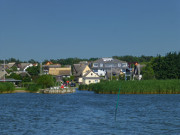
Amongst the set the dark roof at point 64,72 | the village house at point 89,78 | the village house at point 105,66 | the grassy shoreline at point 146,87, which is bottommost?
the grassy shoreline at point 146,87

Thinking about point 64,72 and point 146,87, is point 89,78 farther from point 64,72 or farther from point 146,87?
point 146,87

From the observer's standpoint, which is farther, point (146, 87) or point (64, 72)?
point (64, 72)

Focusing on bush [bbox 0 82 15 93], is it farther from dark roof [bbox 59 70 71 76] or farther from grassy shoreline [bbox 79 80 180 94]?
dark roof [bbox 59 70 71 76]

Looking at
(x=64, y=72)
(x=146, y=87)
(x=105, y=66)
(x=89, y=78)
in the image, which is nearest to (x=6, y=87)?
(x=146, y=87)

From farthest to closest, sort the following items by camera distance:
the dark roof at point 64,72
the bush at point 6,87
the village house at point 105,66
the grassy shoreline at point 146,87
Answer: the village house at point 105,66, the dark roof at point 64,72, the bush at point 6,87, the grassy shoreline at point 146,87

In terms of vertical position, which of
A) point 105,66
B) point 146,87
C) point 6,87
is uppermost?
point 105,66

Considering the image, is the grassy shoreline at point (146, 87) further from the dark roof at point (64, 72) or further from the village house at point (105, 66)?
the village house at point (105, 66)

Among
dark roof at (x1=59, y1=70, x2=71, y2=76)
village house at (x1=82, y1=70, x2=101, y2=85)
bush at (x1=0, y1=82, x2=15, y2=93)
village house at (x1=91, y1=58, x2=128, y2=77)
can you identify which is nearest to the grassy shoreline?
bush at (x1=0, y1=82, x2=15, y2=93)

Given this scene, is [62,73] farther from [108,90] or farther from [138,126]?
[138,126]

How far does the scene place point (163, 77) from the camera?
112688mm

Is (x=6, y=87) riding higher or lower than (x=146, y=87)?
higher

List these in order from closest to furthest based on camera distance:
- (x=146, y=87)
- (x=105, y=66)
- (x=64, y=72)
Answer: (x=146, y=87)
(x=64, y=72)
(x=105, y=66)

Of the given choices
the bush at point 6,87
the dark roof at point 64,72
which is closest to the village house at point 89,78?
the dark roof at point 64,72

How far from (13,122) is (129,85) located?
45211mm
